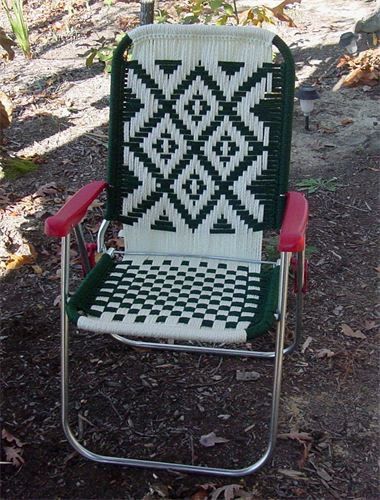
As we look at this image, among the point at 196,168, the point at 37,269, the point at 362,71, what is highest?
the point at 196,168

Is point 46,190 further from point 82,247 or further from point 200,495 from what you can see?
point 200,495

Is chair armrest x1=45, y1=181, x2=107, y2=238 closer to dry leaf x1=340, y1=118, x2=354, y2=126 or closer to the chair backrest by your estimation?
the chair backrest

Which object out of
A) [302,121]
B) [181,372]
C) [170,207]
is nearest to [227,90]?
[170,207]

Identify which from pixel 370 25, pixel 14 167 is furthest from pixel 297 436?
pixel 370 25

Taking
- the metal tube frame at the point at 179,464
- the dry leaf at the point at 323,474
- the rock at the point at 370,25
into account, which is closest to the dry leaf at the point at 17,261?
the metal tube frame at the point at 179,464

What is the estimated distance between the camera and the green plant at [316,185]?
3.76 metres

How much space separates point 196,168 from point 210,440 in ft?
3.04

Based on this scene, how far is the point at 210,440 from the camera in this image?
2.23 metres

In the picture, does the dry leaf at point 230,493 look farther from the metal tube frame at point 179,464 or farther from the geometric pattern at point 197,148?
the geometric pattern at point 197,148

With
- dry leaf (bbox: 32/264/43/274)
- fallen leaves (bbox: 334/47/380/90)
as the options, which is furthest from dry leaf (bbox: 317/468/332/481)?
fallen leaves (bbox: 334/47/380/90)

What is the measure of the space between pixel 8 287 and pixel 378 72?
10.8 feet

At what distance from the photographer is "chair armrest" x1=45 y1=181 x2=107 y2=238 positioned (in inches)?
78.8

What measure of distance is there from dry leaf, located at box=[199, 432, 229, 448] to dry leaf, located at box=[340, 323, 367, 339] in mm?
759

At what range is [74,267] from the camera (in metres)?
3.14
